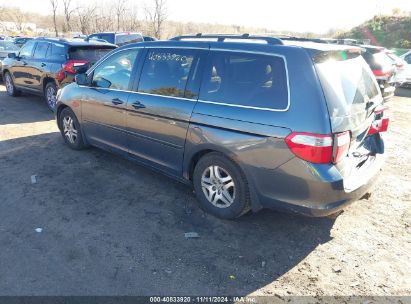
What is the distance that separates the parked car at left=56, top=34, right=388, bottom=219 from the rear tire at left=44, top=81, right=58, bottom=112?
4459 millimetres

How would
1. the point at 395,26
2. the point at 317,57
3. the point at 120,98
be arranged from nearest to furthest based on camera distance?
the point at 317,57
the point at 120,98
the point at 395,26

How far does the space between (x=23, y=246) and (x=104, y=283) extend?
1.01 metres

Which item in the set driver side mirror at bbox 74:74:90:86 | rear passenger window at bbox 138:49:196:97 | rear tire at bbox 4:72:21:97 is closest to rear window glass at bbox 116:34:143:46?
rear tire at bbox 4:72:21:97

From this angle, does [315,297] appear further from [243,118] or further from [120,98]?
[120,98]

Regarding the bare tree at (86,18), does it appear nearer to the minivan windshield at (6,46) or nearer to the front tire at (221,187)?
the minivan windshield at (6,46)

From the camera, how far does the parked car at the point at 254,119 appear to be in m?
2.87

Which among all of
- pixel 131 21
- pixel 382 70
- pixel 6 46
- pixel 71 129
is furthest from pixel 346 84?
pixel 131 21

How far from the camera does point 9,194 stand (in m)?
4.17

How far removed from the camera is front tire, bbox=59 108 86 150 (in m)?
5.56

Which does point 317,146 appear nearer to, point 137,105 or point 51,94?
point 137,105

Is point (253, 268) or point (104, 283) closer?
point (104, 283)

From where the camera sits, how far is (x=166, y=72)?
4.04 metres

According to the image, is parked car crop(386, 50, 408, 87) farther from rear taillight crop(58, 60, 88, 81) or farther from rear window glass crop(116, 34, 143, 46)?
rear taillight crop(58, 60, 88, 81)

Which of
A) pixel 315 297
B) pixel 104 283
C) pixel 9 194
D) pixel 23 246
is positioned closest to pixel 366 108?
pixel 315 297
